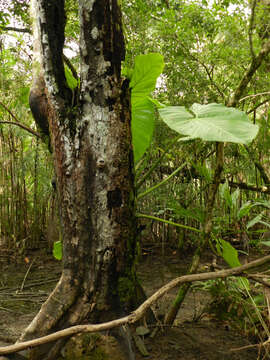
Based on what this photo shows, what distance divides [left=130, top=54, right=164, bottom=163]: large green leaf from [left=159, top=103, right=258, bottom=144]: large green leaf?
51 cm

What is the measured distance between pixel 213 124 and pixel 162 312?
90 centimetres

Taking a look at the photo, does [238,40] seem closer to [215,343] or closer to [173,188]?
[173,188]

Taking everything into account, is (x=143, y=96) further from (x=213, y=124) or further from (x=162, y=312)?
(x=162, y=312)

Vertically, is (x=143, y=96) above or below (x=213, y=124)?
above

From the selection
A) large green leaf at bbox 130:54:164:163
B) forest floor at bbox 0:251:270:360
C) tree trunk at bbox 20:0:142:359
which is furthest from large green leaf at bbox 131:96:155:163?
forest floor at bbox 0:251:270:360

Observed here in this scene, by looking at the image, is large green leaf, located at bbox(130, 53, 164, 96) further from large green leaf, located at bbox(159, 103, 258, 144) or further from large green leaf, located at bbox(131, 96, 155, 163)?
large green leaf, located at bbox(159, 103, 258, 144)

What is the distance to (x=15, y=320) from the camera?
169cm

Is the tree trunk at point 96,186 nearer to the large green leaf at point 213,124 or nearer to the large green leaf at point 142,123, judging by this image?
the large green leaf at point 213,124

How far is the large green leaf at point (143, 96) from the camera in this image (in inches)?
61.3

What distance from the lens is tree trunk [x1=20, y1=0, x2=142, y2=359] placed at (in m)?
1.15

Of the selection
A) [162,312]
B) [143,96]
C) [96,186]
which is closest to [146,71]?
[143,96]

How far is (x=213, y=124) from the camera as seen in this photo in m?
0.94

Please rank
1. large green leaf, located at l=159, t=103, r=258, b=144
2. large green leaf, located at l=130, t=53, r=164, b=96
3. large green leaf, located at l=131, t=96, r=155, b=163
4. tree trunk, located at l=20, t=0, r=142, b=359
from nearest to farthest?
large green leaf, located at l=159, t=103, r=258, b=144 → tree trunk, located at l=20, t=0, r=142, b=359 → large green leaf, located at l=130, t=53, r=164, b=96 → large green leaf, located at l=131, t=96, r=155, b=163

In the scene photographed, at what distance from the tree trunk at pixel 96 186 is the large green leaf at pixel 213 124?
0.24 m
